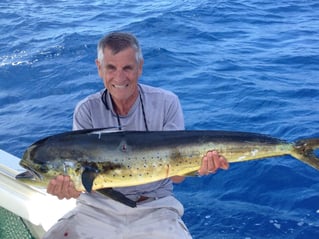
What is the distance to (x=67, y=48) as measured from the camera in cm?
1246

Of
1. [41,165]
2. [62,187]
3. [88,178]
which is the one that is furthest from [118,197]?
[41,165]

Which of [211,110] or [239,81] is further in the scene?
[239,81]

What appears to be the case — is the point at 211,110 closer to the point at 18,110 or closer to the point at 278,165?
the point at 278,165

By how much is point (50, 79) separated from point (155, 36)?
148 inches

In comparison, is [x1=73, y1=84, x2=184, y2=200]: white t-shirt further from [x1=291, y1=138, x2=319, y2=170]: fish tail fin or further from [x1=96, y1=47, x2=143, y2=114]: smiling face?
[x1=291, y1=138, x2=319, y2=170]: fish tail fin

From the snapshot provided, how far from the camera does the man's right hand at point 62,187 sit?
10.9 feet

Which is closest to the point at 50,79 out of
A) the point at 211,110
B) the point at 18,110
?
the point at 18,110

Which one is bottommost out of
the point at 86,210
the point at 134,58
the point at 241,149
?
the point at 86,210

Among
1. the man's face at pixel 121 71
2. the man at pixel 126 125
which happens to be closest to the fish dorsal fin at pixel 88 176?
the man at pixel 126 125

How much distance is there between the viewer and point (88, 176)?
3.25 m

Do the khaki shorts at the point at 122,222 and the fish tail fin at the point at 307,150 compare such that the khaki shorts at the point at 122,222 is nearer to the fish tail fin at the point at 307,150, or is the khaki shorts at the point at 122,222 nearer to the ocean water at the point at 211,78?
the fish tail fin at the point at 307,150

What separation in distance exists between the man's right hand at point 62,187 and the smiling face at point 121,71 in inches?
31.7

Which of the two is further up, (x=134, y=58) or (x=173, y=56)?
(x=134, y=58)

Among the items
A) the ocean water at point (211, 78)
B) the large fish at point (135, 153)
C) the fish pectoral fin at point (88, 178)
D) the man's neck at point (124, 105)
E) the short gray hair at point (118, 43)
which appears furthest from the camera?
the ocean water at point (211, 78)
